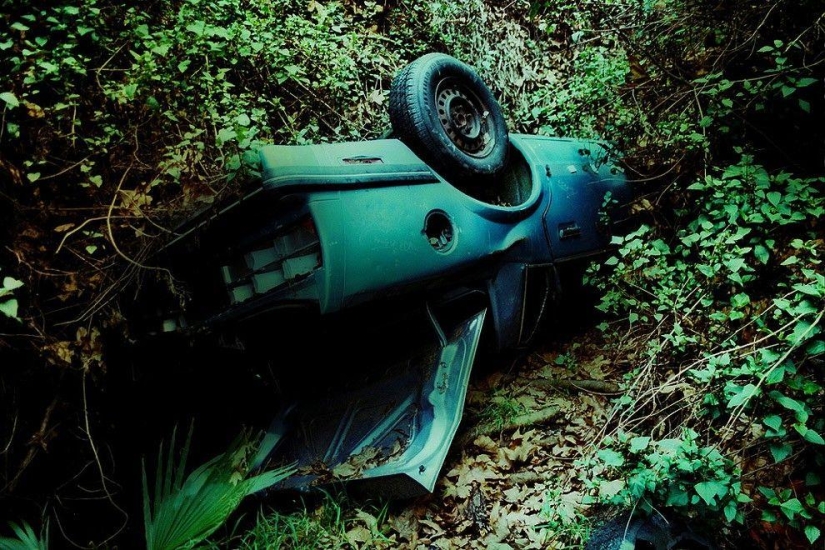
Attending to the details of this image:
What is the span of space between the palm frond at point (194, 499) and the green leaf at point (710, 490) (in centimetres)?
188

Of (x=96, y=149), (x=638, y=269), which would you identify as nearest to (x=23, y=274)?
(x=96, y=149)

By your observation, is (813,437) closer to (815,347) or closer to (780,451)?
(780,451)

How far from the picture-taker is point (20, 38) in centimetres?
306

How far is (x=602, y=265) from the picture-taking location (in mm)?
3549

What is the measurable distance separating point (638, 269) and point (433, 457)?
1.69m

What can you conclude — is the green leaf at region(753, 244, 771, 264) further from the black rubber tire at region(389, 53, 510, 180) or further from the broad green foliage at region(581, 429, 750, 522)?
the black rubber tire at region(389, 53, 510, 180)

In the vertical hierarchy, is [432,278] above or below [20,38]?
below

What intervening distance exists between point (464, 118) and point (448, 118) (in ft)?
0.73

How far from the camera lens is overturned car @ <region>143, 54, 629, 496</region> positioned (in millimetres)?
2320

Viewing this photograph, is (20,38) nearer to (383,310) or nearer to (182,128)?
(182,128)

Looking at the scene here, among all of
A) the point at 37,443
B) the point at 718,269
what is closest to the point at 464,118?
the point at 718,269

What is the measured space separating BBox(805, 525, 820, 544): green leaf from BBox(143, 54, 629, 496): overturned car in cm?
142

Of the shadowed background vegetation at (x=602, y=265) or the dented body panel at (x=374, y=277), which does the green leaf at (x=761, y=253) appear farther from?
the dented body panel at (x=374, y=277)

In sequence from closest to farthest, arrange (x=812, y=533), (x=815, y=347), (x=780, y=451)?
1. (x=812, y=533)
2. (x=780, y=451)
3. (x=815, y=347)
